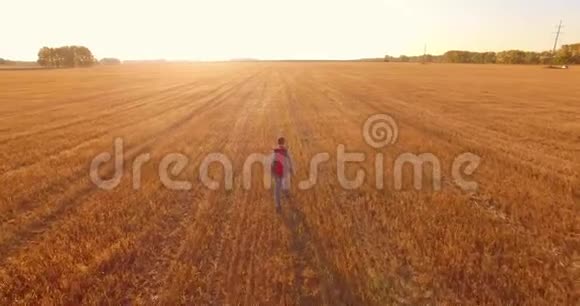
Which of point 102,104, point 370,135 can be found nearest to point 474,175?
point 370,135

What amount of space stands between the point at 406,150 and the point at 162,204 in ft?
27.4

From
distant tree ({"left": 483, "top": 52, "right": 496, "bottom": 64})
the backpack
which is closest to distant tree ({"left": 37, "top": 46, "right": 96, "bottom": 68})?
distant tree ({"left": 483, "top": 52, "right": 496, "bottom": 64})

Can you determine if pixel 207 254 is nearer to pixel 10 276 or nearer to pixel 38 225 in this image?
pixel 10 276

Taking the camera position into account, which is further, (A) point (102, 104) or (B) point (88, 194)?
(A) point (102, 104)

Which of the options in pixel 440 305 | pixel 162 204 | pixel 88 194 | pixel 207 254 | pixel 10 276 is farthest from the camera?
pixel 88 194

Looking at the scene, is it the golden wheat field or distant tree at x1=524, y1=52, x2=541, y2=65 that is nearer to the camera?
the golden wheat field

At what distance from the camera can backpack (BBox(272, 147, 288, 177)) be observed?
7.55 metres

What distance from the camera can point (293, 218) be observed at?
736 centimetres

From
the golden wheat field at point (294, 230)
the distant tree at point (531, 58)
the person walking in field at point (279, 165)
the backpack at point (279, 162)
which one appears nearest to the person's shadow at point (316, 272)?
the golden wheat field at point (294, 230)

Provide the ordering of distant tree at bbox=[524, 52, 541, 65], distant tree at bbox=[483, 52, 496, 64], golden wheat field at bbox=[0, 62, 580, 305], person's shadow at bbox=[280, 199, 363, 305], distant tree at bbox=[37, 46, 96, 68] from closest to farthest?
person's shadow at bbox=[280, 199, 363, 305] < golden wheat field at bbox=[0, 62, 580, 305] < distant tree at bbox=[524, 52, 541, 65] < distant tree at bbox=[483, 52, 496, 64] < distant tree at bbox=[37, 46, 96, 68]

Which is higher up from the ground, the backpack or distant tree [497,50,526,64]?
the backpack

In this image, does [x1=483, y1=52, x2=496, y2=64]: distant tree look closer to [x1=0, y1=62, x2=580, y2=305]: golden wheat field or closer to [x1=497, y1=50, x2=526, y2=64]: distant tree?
[x1=497, y1=50, x2=526, y2=64]: distant tree

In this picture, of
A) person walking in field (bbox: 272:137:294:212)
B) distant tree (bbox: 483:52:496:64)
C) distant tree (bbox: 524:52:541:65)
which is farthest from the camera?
distant tree (bbox: 483:52:496:64)

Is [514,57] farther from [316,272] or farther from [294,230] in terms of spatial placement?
[316,272]
